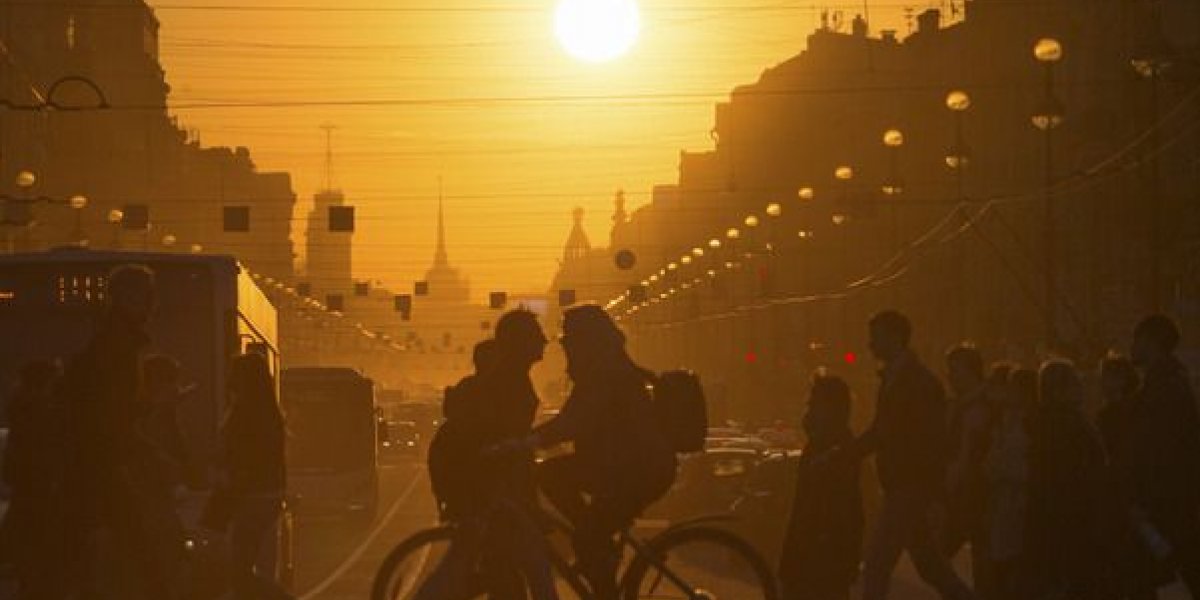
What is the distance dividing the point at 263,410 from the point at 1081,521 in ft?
17.6

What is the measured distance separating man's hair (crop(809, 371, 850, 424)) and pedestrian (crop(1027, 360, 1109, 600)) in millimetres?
1188

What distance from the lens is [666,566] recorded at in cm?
1297

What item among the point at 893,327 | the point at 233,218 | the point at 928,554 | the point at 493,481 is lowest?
the point at 928,554

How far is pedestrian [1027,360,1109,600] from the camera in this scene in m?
14.7

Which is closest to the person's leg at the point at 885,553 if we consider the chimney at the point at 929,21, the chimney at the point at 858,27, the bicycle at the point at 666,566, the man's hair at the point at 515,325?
the bicycle at the point at 666,566

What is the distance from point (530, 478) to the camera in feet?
44.2

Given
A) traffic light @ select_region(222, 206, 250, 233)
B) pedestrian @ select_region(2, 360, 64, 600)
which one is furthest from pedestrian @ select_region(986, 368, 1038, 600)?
traffic light @ select_region(222, 206, 250, 233)

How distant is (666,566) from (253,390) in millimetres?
4801

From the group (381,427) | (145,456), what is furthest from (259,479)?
(381,427)

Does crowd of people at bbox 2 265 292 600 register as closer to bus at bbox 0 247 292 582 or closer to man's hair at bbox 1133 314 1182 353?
man's hair at bbox 1133 314 1182 353

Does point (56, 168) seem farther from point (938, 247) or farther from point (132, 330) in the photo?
point (132, 330)

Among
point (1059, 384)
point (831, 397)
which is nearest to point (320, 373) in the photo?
point (831, 397)

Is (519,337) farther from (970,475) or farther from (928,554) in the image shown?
(970,475)

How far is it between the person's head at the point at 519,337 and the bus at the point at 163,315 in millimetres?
8060
